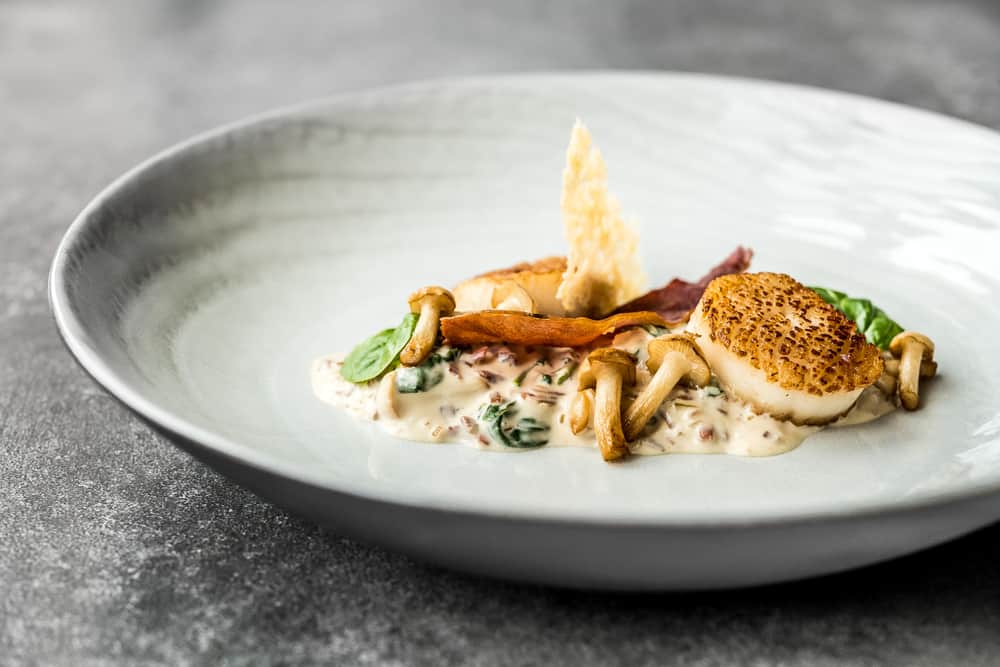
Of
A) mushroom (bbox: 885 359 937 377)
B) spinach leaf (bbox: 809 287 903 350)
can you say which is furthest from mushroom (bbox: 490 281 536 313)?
mushroom (bbox: 885 359 937 377)

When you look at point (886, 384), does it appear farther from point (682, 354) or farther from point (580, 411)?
point (580, 411)

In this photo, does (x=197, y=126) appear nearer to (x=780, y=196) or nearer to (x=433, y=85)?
(x=433, y=85)

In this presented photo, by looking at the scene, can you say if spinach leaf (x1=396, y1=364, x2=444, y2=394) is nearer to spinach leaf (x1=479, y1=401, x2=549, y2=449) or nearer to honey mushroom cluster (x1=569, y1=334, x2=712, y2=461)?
spinach leaf (x1=479, y1=401, x2=549, y2=449)

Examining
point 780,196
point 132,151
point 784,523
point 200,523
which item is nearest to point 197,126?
point 132,151

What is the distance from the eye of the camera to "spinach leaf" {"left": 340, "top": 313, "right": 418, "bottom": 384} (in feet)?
9.00

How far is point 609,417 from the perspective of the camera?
8.29ft

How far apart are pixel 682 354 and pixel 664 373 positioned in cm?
7

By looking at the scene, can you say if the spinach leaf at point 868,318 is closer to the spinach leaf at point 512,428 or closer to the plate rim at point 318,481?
the spinach leaf at point 512,428

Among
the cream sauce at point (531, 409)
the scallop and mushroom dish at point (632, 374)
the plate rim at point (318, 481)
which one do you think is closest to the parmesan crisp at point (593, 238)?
the scallop and mushroom dish at point (632, 374)

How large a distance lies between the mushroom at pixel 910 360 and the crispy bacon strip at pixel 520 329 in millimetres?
659

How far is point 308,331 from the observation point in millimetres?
3285

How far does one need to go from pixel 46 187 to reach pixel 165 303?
6.49 ft

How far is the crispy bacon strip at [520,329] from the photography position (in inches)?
107

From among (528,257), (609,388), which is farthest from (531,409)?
(528,257)
